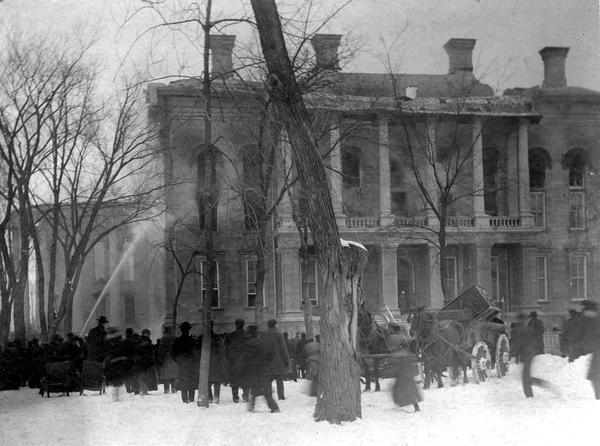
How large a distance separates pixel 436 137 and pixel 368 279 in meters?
5.46

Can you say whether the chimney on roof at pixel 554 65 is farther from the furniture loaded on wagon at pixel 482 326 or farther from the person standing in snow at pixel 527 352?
the person standing in snow at pixel 527 352

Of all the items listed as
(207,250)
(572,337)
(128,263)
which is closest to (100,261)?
(128,263)

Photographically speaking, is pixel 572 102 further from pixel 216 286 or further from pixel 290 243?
pixel 216 286

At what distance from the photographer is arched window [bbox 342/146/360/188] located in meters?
Result: 24.9

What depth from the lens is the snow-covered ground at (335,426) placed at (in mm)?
9609

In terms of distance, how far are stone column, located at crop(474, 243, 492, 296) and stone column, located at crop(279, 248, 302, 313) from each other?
591cm

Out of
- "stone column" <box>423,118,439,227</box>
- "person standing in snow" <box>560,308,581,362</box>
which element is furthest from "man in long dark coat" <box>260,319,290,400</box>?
"stone column" <box>423,118,439,227</box>

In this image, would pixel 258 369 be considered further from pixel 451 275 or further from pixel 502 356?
pixel 451 275

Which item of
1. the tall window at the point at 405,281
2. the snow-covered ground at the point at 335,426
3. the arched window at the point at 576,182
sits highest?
the arched window at the point at 576,182

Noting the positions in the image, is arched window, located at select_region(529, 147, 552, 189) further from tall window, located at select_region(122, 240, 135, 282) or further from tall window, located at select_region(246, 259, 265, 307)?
tall window, located at select_region(122, 240, 135, 282)

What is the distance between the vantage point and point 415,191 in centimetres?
2520

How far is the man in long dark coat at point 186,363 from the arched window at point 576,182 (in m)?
13.4

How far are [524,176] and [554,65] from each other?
6.58 m

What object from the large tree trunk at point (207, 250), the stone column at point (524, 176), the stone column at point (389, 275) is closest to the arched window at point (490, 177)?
the stone column at point (524, 176)
